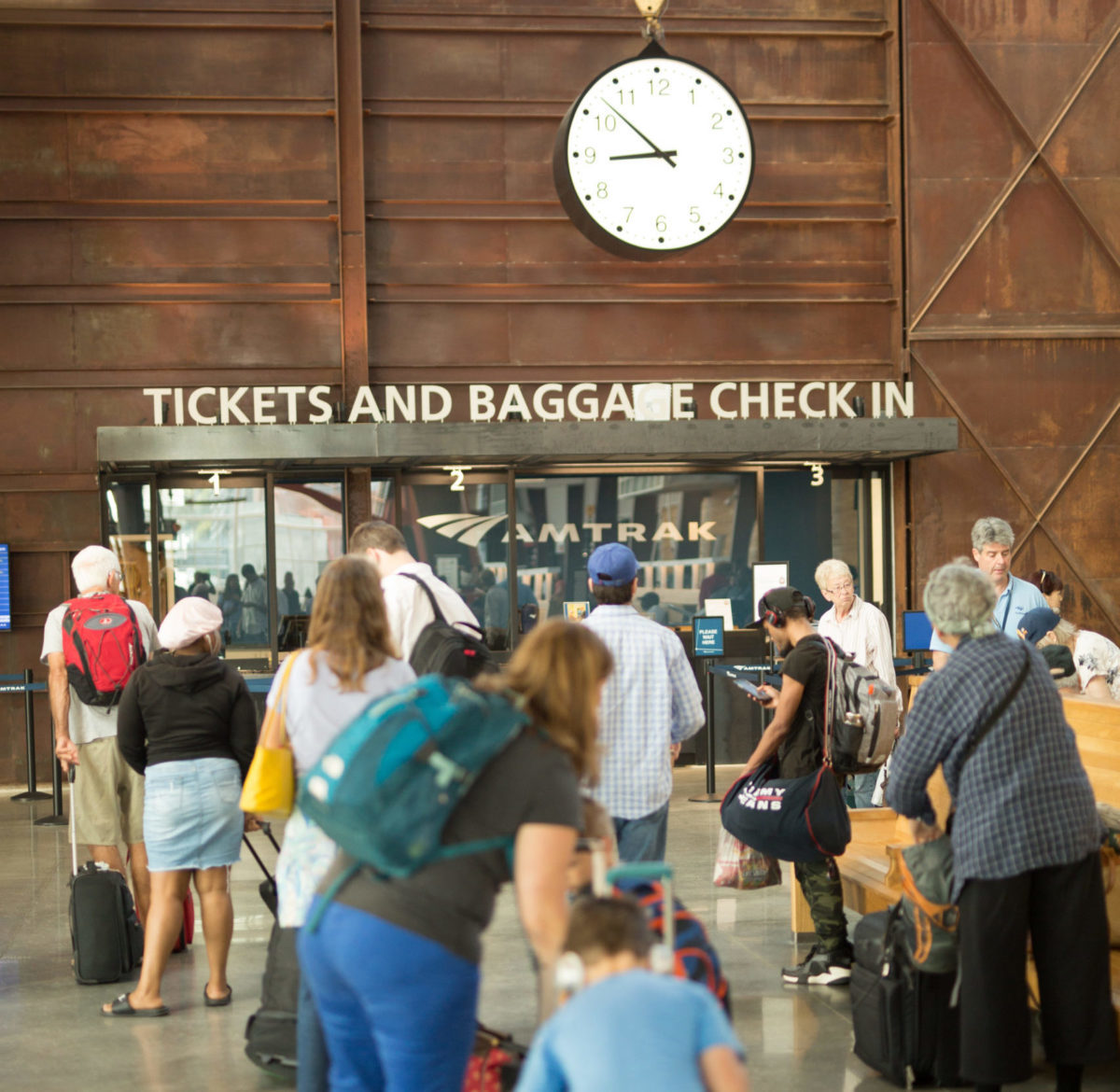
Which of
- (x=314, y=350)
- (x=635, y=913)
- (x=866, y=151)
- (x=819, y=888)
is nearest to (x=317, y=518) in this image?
(x=314, y=350)

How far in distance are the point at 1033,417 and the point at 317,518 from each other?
705cm

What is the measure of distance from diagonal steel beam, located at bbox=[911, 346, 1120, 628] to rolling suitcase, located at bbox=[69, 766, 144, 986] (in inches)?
374

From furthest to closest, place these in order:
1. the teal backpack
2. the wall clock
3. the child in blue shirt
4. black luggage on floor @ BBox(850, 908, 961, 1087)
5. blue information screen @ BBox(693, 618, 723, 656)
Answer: blue information screen @ BBox(693, 618, 723, 656) < the wall clock < black luggage on floor @ BBox(850, 908, 961, 1087) < the teal backpack < the child in blue shirt

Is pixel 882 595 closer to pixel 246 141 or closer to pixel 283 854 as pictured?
pixel 246 141

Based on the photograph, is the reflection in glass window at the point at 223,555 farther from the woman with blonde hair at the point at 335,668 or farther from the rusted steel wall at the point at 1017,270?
the woman with blonde hair at the point at 335,668

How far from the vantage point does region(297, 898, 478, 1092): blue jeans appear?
2795 mm

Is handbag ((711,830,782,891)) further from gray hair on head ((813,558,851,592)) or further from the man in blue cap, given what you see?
gray hair on head ((813,558,851,592))

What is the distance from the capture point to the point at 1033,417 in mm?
13383

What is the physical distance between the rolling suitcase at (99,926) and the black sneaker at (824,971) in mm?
3096

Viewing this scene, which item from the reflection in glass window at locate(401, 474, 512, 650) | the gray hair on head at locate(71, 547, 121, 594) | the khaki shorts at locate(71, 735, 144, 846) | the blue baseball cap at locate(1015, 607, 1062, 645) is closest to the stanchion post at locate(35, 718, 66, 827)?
the reflection in glass window at locate(401, 474, 512, 650)

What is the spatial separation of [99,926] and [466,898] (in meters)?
4.16

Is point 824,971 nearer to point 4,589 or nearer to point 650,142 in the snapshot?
point 650,142

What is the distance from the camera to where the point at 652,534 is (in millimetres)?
13289

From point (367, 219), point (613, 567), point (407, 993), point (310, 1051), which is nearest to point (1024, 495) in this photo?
point (367, 219)
